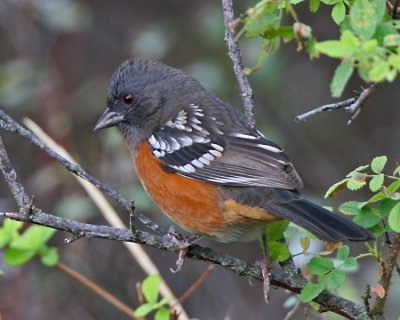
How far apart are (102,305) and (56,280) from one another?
1.23 ft

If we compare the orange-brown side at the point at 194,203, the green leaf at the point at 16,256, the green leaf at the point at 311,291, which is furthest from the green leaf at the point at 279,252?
the green leaf at the point at 16,256

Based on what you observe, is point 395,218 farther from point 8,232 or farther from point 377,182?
point 8,232

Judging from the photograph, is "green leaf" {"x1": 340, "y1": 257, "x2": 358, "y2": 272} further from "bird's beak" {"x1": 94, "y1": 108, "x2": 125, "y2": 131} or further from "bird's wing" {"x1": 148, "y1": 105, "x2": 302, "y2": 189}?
"bird's beak" {"x1": 94, "y1": 108, "x2": 125, "y2": 131}

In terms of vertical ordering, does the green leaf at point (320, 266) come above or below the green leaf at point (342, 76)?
below

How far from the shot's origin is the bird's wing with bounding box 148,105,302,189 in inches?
109

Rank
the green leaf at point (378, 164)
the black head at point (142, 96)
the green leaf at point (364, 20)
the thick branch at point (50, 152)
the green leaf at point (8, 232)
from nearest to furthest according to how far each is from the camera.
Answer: the green leaf at point (364, 20) → the green leaf at point (378, 164) → the thick branch at point (50, 152) → the green leaf at point (8, 232) → the black head at point (142, 96)

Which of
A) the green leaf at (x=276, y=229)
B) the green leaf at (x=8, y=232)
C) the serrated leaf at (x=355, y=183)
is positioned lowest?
the green leaf at (x=276, y=229)

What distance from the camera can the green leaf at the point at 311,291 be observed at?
2.18 metres

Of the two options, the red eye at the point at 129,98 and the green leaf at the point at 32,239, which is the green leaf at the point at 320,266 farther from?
the red eye at the point at 129,98

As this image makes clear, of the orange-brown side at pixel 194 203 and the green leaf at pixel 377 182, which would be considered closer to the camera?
the green leaf at pixel 377 182

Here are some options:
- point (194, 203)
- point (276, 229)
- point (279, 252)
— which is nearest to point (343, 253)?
point (279, 252)

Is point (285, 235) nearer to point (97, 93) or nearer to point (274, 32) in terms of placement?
point (274, 32)

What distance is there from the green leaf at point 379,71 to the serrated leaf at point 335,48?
56 millimetres

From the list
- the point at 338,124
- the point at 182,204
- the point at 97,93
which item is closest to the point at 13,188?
the point at 182,204
